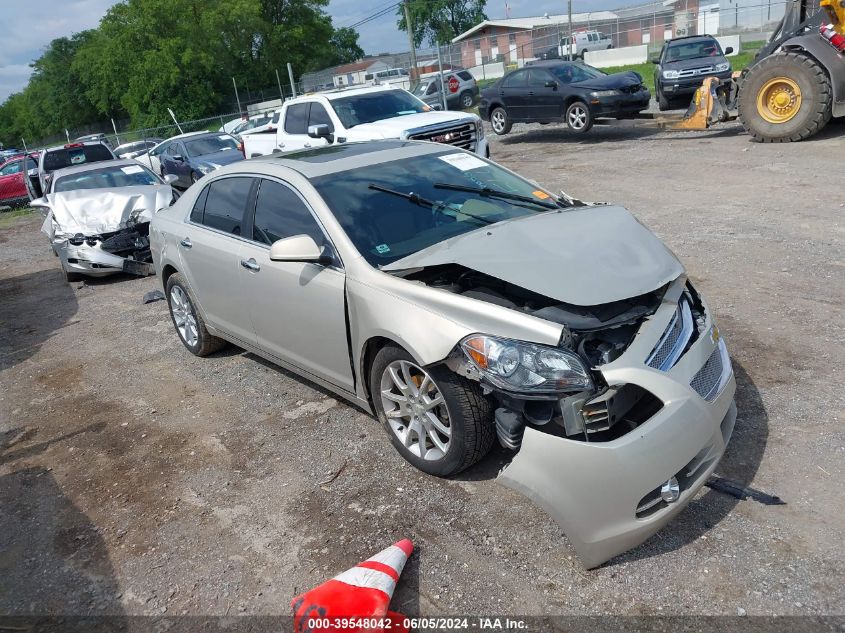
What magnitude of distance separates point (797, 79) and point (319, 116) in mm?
8033

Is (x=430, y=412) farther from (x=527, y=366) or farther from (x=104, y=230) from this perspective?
(x=104, y=230)

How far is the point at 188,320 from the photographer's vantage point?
6098 mm

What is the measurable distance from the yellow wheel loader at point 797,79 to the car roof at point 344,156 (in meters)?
9.04

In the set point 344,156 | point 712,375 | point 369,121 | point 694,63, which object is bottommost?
point 712,375

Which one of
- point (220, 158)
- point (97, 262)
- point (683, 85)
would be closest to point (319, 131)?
point (97, 262)

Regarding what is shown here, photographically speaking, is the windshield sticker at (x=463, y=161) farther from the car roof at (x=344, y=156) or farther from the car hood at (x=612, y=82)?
the car hood at (x=612, y=82)

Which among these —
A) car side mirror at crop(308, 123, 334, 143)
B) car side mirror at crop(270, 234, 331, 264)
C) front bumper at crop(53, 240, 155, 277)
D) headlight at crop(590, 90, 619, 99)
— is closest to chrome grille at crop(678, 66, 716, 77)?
headlight at crop(590, 90, 619, 99)

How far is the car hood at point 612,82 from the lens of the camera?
15.1 metres

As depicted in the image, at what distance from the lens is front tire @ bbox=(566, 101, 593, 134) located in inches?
620

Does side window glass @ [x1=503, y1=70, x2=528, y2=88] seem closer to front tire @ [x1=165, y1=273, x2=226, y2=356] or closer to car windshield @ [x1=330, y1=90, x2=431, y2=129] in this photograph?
car windshield @ [x1=330, y1=90, x2=431, y2=129]

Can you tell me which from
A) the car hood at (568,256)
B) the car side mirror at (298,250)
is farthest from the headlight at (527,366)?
the car side mirror at (298,250)

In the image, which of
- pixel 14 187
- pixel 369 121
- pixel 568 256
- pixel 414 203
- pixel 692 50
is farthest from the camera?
pixel 14 187

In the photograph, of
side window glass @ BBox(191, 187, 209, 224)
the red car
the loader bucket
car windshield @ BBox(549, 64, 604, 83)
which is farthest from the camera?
the red car

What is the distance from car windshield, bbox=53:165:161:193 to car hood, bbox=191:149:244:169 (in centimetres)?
431
